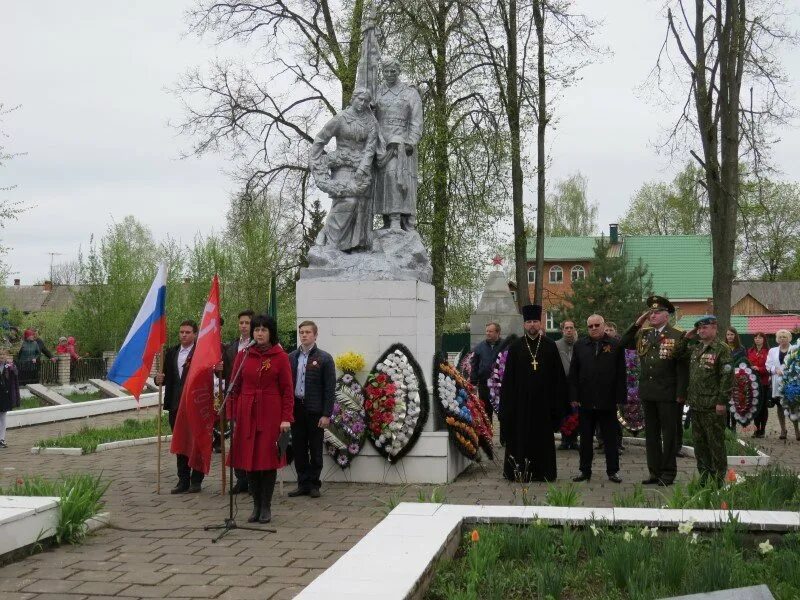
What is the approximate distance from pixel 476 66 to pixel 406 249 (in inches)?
499

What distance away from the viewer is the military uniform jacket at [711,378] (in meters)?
8.06

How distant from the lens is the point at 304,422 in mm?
8812

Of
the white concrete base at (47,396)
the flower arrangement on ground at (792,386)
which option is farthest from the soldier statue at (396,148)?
the white concrete base at (47,396)

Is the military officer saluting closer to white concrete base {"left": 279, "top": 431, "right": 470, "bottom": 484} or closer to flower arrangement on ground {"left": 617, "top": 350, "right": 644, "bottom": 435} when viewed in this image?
white concrete base {"left": 279, "top": 431, "right": 470, "bottom": 484}

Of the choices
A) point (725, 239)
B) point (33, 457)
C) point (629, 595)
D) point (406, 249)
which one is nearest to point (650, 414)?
point (406, 249)

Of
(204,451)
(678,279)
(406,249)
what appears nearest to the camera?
(204,451)

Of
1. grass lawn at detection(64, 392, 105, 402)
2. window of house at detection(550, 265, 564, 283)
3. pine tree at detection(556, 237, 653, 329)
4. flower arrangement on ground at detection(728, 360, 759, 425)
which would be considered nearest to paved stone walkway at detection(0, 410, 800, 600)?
flower arrangement on ground at detection(728, 360, 759, 425)

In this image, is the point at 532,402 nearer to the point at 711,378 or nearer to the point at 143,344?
the point at 711,378

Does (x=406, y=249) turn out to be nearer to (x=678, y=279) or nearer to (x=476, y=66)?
(x=476, y=66)

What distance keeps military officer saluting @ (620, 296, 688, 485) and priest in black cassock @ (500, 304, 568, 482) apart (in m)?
0.94

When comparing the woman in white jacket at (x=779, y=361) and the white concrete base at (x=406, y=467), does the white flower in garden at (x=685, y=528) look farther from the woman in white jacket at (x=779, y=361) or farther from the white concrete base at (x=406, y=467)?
the woman in white jacket at (x=779, y=361)

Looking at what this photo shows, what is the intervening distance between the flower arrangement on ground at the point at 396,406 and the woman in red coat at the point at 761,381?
21.7 ft

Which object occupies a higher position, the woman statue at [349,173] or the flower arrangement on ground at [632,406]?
the woman statue at [349,173]

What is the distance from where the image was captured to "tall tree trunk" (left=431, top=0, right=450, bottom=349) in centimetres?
2108
